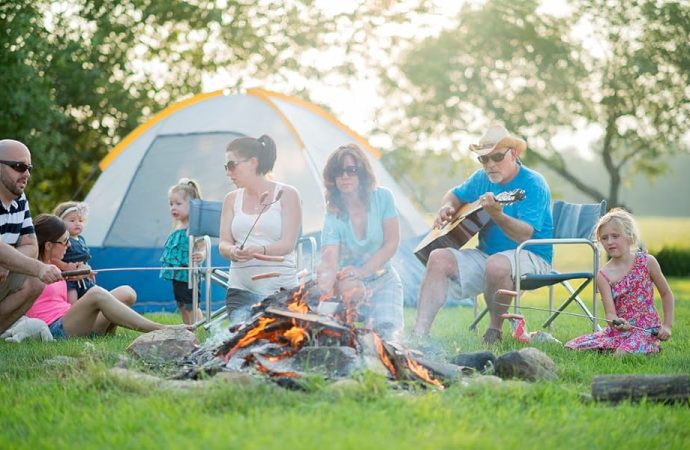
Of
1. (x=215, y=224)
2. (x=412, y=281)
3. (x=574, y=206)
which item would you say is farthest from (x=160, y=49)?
(x=574, y=206)

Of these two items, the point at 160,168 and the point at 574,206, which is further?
the point at 160,168

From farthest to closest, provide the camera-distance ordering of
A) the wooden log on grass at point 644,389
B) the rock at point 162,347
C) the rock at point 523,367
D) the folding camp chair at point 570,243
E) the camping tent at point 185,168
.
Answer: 1. the camping tent at point 185,168
2. the folding camp chair at point 570,243
3. the rock at point 162,347
4. the rock at point 523,367
5. the wooden log on grass at point 644,389

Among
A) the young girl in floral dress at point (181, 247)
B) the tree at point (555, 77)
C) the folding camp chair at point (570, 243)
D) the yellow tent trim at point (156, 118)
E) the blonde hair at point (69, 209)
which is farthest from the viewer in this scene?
the tree at point (555, 77)

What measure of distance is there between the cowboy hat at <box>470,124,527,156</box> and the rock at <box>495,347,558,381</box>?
1743mm

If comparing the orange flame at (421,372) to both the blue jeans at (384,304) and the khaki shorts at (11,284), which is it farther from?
the khaki shorts at (11,284)

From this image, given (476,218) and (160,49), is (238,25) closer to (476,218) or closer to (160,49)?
(160,49)

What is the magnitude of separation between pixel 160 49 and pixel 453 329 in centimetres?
657

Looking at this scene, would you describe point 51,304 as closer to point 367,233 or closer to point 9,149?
point 9,149

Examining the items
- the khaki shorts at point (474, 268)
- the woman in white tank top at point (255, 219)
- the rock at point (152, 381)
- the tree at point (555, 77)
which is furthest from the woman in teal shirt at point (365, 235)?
the tree at point (555, 77)

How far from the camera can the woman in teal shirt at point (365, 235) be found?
5.07 meters

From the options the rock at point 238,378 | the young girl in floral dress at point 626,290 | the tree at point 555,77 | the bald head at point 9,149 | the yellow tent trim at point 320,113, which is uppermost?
the tree at point 555,77

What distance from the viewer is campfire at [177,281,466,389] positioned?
383 cm

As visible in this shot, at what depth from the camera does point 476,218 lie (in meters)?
5.56

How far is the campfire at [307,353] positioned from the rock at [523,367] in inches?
7.0
